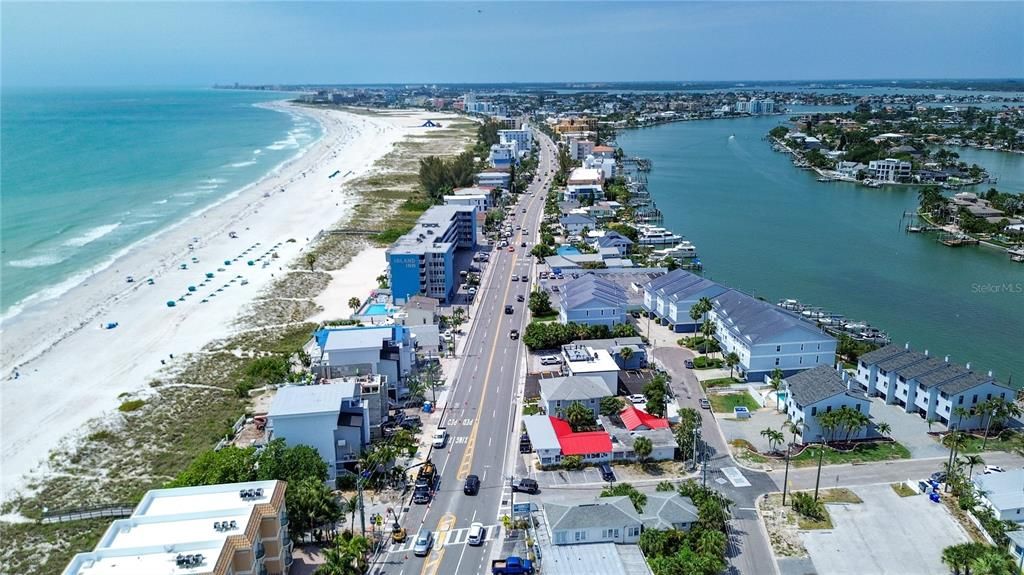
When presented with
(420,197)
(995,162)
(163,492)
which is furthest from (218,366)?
(995,162)

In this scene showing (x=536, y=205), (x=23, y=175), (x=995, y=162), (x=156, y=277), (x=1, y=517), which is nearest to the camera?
(x=1, y=517)

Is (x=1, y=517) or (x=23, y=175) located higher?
(x=23, y=175)

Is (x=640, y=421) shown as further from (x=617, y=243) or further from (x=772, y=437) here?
(x=617, y=243)

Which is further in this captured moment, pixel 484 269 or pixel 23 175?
pixel 23 175

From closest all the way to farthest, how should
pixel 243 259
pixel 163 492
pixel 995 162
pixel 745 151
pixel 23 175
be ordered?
pixel 163 492 < pixel 243 259 < pixel 23 175 < pixel 995 162 < pixel 745 151

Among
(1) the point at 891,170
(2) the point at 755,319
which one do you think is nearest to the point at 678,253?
(2) the point at 755,319

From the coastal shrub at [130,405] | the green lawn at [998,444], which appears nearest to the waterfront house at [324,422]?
the coastal shrub at [130,405]

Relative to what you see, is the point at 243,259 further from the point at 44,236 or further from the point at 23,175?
the point at 23,175
